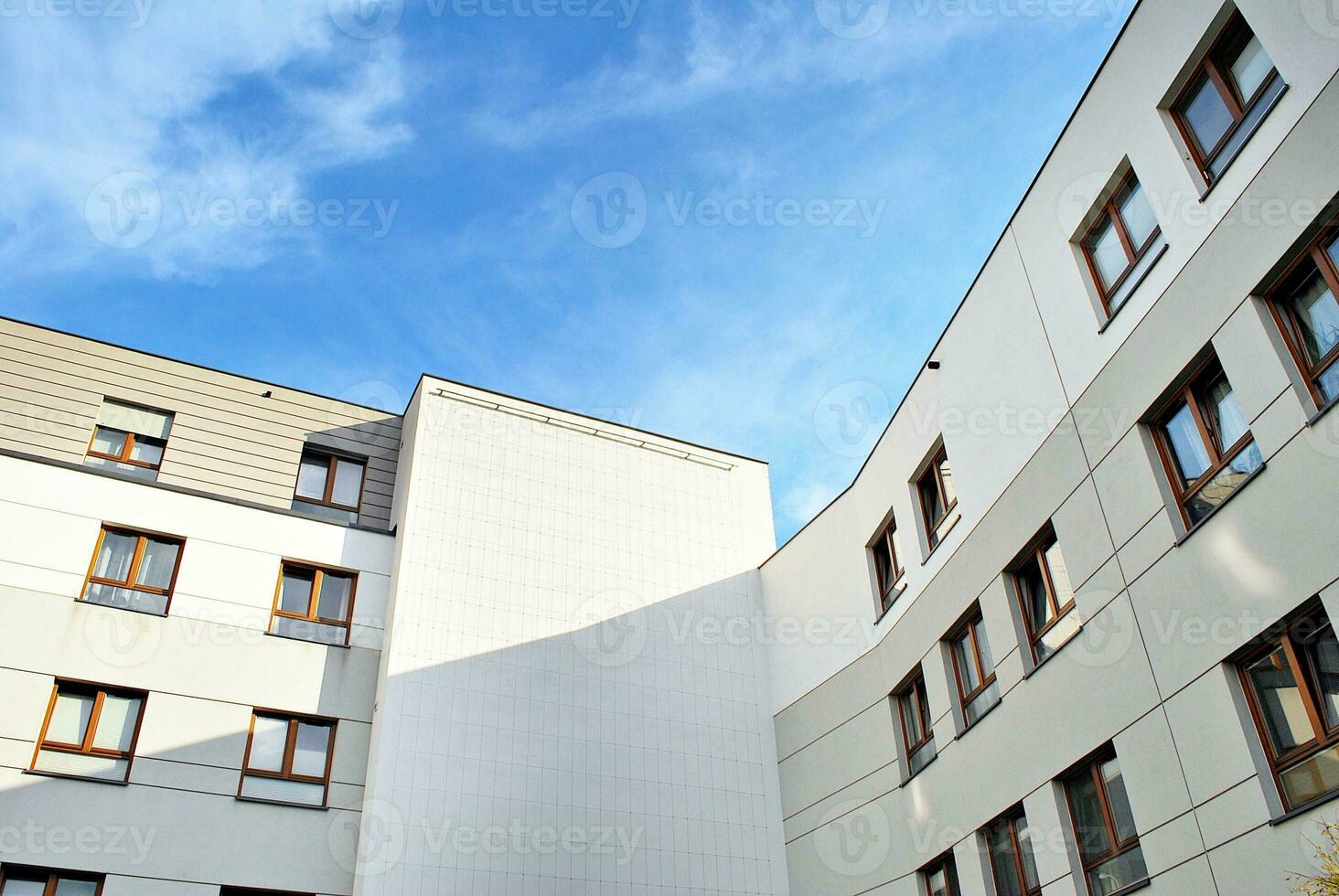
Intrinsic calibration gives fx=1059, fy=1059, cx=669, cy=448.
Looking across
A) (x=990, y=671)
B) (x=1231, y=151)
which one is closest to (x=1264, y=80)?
(x=1231, y=151)

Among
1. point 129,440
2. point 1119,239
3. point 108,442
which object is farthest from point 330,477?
point 1119,239

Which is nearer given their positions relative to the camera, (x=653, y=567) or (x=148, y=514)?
(x=148, y=514)

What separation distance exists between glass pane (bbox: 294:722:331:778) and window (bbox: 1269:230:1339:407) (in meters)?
13.4

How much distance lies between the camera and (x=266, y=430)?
18203 millimetres

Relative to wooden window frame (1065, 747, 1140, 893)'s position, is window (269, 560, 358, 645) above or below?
above

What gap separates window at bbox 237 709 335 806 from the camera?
14.9 meters

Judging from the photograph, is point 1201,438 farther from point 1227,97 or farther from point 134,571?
point 134,571

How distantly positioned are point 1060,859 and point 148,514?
44.4 ft

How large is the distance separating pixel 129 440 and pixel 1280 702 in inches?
647

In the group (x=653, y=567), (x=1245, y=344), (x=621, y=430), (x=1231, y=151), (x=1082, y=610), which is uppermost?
(x=621, y=430)

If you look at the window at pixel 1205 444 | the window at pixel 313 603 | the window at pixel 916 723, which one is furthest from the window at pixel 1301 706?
the window at pixel 313 603

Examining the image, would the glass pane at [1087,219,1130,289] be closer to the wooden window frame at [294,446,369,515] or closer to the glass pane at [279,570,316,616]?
the glass pane at [279,570,316,616]

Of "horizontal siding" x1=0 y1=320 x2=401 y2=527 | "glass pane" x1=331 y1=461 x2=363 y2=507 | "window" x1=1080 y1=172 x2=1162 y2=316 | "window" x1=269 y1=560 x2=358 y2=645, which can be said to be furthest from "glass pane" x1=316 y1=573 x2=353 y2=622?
"window" x1=1080 y1=172 x2=1162 y2=316

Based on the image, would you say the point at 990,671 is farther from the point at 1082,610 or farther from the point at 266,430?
the point at 266,430
